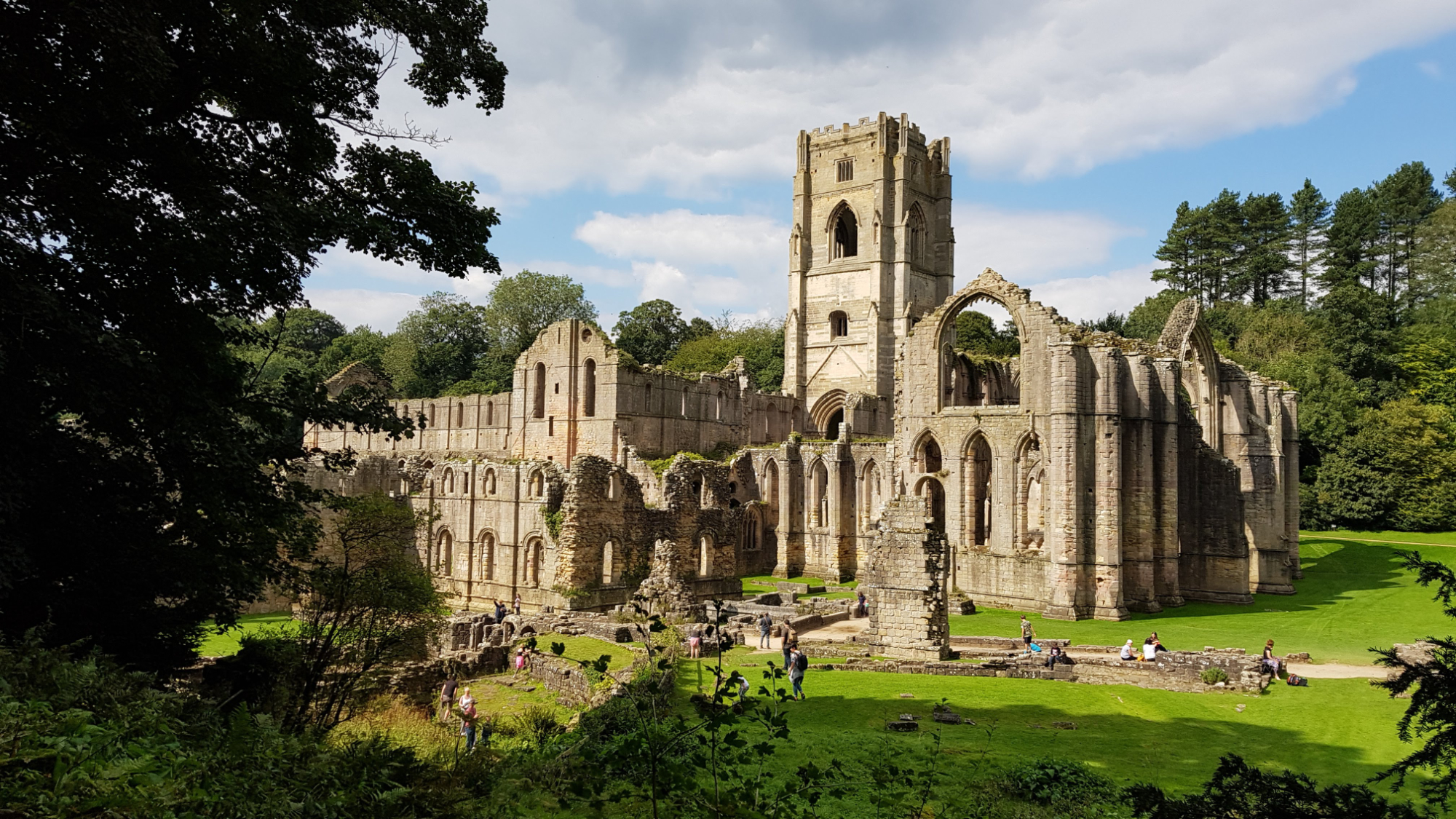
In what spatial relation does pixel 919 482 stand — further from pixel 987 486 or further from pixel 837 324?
pixel 837 324

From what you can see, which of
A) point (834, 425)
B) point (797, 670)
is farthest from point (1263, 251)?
point (797, 670)

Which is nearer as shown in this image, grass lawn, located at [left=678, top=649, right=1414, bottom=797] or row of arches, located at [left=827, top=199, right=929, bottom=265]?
grass lawn, located at [left=678, top=649, right=1414, bottom=797]

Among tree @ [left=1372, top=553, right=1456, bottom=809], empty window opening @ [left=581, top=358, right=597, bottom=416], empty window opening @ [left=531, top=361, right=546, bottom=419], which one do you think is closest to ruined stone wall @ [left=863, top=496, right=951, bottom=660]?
tree @ [left=1372, top=553, right=1456, bottom=809]

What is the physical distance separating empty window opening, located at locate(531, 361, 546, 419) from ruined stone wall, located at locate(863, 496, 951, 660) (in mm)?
26021

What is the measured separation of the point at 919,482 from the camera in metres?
32.4

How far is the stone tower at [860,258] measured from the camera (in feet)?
178

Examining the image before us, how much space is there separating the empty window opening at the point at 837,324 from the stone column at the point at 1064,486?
27795 millimetres

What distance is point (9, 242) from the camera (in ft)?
25.4

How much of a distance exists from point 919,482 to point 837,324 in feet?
83.1

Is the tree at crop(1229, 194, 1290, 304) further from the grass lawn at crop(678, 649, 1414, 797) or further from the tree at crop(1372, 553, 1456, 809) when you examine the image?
the tree at crop(1372, 553, 1456, 809)

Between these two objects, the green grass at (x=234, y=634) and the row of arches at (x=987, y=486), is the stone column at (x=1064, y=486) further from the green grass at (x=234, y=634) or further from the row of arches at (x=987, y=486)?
the green grass at (x=234, y=634)

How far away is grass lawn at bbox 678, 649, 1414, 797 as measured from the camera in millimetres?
12219

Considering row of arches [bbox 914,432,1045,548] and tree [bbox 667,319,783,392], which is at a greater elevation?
tree [bbox 667,319,783,392]

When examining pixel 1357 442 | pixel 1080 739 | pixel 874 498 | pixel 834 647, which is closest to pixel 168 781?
pixel 1080 739
